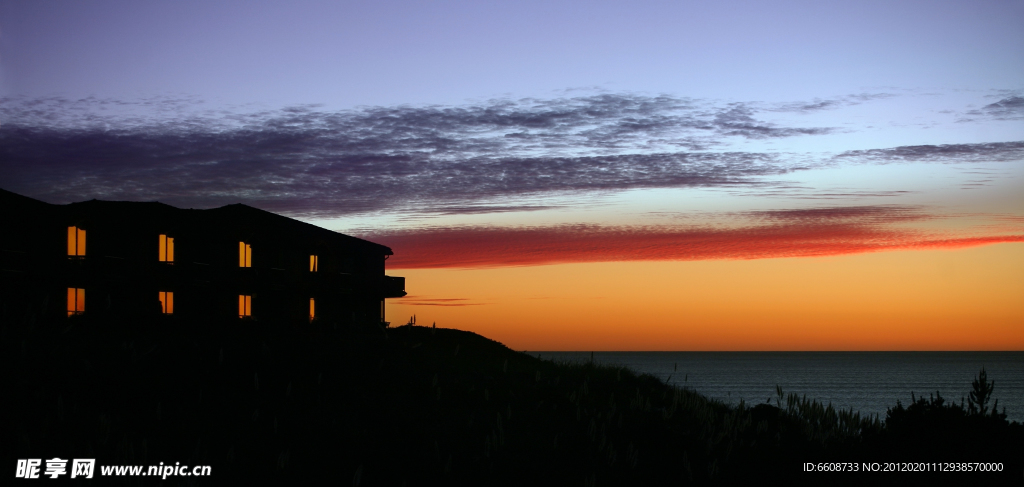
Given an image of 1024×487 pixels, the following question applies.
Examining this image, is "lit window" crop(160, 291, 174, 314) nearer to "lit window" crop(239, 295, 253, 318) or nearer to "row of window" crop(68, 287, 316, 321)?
"row of window" crop(68, 287, 316, 321)

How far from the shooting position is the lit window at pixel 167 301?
41.0 m

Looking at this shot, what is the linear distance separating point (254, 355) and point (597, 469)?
13.1 metres

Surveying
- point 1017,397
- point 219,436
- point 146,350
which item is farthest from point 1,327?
point 1017,397

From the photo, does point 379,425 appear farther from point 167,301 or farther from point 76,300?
point 167,301

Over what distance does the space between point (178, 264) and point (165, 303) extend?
214cm

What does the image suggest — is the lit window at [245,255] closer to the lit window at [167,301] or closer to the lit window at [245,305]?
the lit window at [245,305]

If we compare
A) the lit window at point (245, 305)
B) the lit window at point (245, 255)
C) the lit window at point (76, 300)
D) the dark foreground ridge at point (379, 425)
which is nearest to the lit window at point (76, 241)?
the lit window at point (76, 300)

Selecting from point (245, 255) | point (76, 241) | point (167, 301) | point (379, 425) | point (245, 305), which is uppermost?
point (76, 241)

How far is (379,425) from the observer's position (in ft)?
72.7

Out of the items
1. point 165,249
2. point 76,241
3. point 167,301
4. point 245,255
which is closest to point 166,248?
point 165,249

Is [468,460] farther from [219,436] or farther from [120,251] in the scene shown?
[120,251]

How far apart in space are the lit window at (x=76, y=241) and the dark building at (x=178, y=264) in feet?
0.15

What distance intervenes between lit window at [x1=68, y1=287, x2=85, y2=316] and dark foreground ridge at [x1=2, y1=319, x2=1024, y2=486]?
10953 mm

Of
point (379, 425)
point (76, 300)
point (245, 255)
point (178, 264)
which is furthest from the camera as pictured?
point (245, 255)
